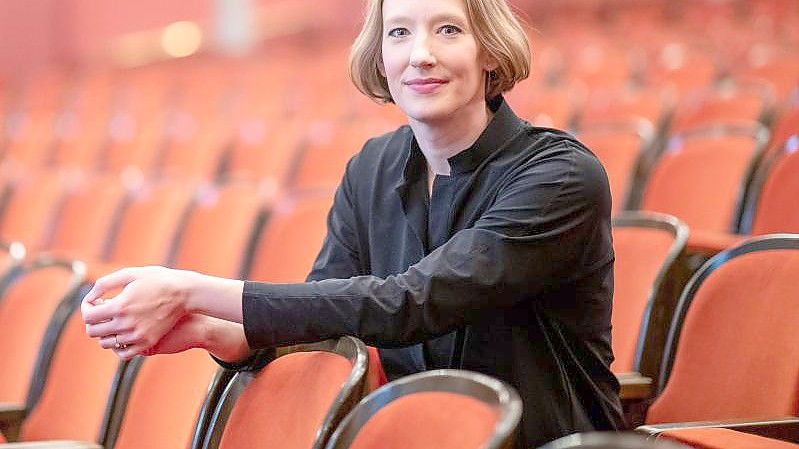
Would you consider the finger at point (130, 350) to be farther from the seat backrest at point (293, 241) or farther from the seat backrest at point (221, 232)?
the seat backrest at point (221, 232)

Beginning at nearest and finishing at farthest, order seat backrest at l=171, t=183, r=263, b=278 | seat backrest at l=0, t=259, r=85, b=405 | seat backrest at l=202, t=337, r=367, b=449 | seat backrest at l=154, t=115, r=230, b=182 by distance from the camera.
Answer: seat backrest at l=202, t=337, r=367, b=449 → seat backrest at l=0, t=259, r=85, b=405 → seat backrest at l=171, t=183, r=263, b=278 → seat backrest at l=154, t=115, r=230, b=182

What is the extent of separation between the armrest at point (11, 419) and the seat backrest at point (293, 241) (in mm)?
290

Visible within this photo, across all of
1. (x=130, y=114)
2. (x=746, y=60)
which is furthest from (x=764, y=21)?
(x=130, y=114)

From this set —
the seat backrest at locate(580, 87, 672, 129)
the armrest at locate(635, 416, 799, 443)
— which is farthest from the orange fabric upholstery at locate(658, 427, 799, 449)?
the seat backrest at locate(580, 87, 672, 129)

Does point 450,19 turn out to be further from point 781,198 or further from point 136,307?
point 781,198

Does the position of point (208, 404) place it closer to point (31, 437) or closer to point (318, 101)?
point (31, 437)

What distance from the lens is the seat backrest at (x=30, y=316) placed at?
861 mm

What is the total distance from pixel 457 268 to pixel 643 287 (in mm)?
279

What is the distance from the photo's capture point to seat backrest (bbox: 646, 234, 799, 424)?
657 millimetres

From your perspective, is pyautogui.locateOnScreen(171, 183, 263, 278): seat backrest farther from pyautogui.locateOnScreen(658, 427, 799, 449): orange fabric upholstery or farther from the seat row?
pyautogui.locateOnScreen(658, 427, 799, 449): orange fabric upholstery

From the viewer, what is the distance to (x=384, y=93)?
69 cm

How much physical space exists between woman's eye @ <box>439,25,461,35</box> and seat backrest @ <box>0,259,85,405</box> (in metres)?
0.41

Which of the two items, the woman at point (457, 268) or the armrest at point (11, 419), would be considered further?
the armrest at point (11, 419)

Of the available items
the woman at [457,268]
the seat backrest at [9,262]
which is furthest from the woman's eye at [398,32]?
the seat backrest at [9,262]
